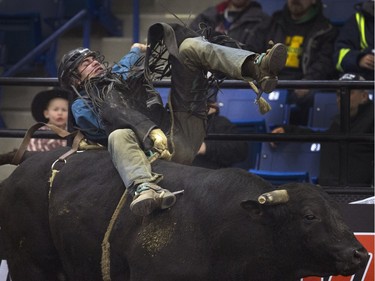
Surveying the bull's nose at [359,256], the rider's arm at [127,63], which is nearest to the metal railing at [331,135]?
the rider's arm at [127,63]

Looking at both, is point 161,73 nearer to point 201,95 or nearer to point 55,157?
point 201,95

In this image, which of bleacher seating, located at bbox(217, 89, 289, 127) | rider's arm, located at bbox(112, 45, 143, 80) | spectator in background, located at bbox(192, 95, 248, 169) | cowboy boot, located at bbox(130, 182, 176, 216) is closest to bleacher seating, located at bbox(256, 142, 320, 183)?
bleacher seating, located at bbox(217, 89, 289, 127)

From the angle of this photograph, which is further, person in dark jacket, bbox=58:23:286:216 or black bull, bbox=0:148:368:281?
person in dark jacket, bbox=58:23:286:216

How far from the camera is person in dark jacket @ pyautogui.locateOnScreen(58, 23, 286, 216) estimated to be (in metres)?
5.20

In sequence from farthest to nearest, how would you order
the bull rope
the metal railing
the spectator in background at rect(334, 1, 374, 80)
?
the spectator in background at rect(334, 1, 374, 80)
the metal railing
the bull rope

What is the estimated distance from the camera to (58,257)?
614cm

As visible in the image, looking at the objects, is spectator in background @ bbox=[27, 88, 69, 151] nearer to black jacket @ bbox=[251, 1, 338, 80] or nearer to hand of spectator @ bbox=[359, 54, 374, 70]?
black jacket @ bbox=[251, 1, 338, 80]

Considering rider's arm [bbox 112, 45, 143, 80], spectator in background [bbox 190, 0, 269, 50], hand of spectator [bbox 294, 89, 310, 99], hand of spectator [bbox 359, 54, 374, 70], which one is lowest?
hand of spectator [bbox 294, 89, 310, 99]

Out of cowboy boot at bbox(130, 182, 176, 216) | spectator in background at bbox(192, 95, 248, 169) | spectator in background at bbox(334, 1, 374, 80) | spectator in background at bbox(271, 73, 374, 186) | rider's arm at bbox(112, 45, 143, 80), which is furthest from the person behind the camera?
spectator in background at bbox(334, 1, 374, 80)

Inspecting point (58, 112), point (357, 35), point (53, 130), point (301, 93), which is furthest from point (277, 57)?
point (301, 93)

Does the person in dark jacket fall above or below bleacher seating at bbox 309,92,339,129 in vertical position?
above

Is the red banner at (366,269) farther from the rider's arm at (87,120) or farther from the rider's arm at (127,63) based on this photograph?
the rider's arm at (127,63)

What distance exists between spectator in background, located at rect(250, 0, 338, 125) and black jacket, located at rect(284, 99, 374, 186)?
1383 mm

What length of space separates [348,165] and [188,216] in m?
2.37
